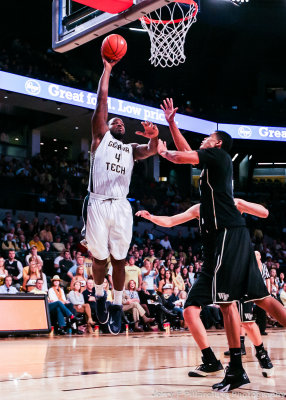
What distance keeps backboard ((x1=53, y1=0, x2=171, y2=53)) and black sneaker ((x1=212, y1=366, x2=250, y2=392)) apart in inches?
140

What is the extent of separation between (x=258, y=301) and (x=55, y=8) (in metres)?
4.13

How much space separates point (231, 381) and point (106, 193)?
2020mm

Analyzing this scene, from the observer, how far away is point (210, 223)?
4.79 m

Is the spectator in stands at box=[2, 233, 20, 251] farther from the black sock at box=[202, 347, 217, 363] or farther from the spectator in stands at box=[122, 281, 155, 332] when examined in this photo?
the black sock at box=[202, 347, 217, 363]

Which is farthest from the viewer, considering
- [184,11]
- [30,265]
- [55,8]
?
[30,265]

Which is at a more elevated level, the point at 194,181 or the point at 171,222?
the point at 194,181

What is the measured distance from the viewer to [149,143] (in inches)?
202

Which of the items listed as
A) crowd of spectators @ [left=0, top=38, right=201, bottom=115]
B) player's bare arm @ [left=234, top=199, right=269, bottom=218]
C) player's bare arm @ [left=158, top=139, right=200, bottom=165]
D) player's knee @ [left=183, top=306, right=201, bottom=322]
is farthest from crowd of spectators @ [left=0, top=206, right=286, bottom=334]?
player's bare arm @ [left=158, top=139, right=200, bottom=165]

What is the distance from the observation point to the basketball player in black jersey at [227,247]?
178 inches

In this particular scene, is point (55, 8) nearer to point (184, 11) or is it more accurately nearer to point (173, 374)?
point (184, 11)

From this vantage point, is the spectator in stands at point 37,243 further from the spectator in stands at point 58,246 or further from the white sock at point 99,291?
the white sock at point 99,291

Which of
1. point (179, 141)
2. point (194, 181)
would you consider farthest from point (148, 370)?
point (194, 181)

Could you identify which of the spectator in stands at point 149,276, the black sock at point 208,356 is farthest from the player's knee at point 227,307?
the spectator in stands at point 149,276

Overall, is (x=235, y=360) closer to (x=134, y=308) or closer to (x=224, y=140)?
(x=224, y=140)
